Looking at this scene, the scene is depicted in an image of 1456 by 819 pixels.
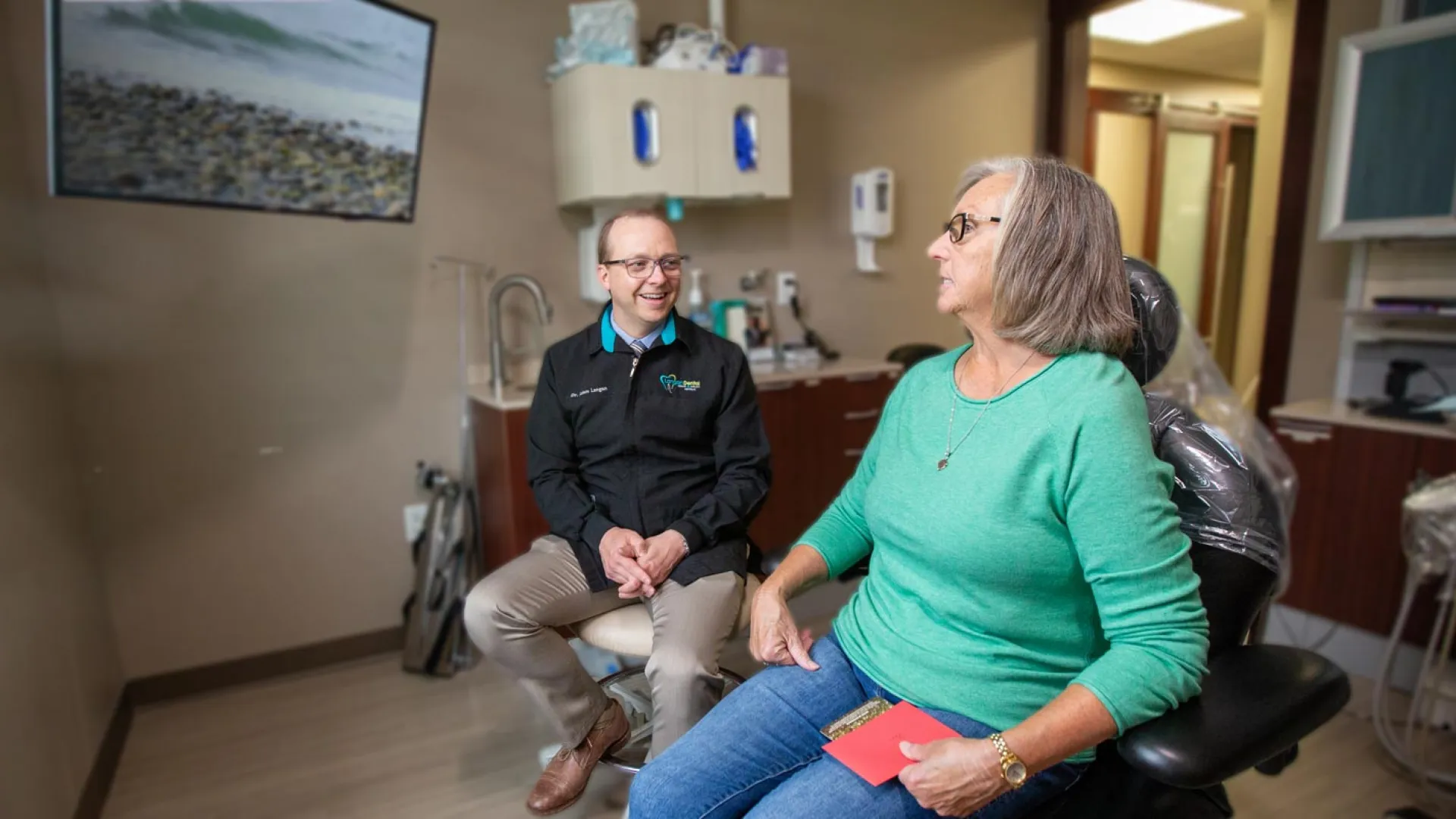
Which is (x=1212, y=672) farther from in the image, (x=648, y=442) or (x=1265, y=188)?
(x=1265, y=188)

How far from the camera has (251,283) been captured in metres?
2.37

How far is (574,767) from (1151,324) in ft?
4.39

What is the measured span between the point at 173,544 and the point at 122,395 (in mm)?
449

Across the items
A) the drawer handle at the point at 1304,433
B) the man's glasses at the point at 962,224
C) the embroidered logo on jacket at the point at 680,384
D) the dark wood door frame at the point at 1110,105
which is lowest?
the drawer handle at the point at 1304,433

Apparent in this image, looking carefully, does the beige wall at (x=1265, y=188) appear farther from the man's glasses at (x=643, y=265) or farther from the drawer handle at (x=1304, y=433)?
the man's glasses at (x=643, y=265)

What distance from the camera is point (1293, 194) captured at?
2.75m

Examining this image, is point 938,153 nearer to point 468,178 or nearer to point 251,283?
point 468,178

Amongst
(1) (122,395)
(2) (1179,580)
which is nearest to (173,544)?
(1) (122,395)

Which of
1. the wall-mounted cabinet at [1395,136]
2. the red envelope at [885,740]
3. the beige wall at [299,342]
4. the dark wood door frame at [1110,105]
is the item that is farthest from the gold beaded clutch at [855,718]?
the dark wood door frame at [1110,105]

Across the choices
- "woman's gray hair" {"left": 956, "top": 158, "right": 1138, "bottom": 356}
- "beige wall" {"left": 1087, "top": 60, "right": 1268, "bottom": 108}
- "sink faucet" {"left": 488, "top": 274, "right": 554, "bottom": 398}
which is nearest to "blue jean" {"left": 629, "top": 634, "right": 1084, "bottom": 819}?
"woman's gray hair" {"left": 956, "top": 158, "right": 1138, "bottom": 356}

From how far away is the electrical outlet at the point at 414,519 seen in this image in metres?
2.67

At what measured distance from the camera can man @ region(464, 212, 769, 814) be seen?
157 cm

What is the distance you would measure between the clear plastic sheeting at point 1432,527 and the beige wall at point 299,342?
2.11 metres

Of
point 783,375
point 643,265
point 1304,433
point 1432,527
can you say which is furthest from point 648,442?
point 1304,433
